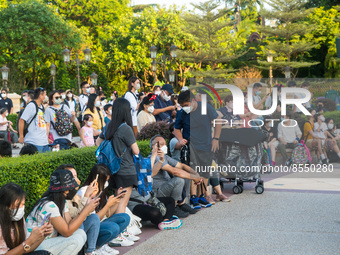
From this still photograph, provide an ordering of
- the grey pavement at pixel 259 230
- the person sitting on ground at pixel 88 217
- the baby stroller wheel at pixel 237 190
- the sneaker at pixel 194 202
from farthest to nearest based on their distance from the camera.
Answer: the baby stroller wheel at pixel 237 190 → the sneaker at pixel 194 202 → the grey pavement at pixel 259 230 → the person sitting on ground at pixel 88 217

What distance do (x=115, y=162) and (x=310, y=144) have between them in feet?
29.3

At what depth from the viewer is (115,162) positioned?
656cm

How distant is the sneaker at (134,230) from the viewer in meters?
6.63

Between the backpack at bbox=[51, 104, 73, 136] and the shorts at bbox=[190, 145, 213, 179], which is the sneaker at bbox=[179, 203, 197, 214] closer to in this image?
the shorts at bbox=[190, 145, 213, 179]

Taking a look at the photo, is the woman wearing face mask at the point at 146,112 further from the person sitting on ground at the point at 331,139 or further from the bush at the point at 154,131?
the person sitting on ground at the point at 331,139

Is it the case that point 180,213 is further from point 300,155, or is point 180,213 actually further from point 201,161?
point 300,155

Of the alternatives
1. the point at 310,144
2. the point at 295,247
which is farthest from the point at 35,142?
the point at 310,144

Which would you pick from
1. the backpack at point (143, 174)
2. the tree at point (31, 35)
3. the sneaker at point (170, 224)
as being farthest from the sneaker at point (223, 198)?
the tree at point (31, 35)

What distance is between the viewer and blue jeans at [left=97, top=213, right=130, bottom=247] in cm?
570

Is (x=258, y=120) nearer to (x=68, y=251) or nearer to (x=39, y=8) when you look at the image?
(x=68, y=251)

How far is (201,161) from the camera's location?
8.84m

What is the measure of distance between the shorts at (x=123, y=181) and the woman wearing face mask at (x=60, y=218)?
154 centimetres

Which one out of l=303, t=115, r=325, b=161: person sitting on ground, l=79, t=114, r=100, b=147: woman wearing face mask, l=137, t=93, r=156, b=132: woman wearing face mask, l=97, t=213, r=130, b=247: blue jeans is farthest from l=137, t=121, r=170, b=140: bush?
l=303, t=115, r=325, b=161: person sitting on ground

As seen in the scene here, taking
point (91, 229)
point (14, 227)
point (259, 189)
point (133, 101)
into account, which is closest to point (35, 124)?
point (133, 101)
